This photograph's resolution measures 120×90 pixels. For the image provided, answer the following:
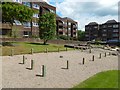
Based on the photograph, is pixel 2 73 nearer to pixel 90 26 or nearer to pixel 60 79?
pixel 60 79

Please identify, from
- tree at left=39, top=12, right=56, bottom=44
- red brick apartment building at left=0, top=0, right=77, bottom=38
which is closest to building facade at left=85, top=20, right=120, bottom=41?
red brick apartment building at left=0, top=0, right=77, bottom=38

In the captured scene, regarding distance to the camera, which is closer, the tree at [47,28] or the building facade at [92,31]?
the tree at [47,28]

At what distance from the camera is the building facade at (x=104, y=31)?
137 meters

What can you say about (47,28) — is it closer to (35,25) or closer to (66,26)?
(35,25)

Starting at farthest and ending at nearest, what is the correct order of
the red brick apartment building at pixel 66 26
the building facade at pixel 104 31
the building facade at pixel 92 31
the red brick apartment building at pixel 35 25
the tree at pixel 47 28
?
the building facade at pixel 92 31
the building facade at pixel 104 31
the red brick apartment building at pixel 66 26
the red brick apartment building at pixel 35 25
the tree at pixel 47 28

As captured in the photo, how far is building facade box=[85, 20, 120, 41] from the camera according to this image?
137m

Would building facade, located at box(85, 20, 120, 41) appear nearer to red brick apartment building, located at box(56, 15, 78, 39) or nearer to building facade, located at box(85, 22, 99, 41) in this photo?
building facade, located at box(85, 22, 99, 41)

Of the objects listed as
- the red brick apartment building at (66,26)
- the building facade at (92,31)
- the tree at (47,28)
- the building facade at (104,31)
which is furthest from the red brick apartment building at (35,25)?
the building facade at (92,31)

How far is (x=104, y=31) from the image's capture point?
464ft

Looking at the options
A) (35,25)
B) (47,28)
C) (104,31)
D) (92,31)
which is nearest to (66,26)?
(104,31)

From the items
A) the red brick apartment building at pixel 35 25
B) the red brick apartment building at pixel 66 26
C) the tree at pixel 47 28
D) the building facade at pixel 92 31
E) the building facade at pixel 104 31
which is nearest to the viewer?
the tree at pixel 47 28

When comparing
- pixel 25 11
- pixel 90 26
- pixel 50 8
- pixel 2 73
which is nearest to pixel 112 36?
pixel 90 26

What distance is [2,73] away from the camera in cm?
1912

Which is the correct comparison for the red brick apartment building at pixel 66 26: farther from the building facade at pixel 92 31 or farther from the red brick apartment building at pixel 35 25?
the building facade at pixel 92 31
